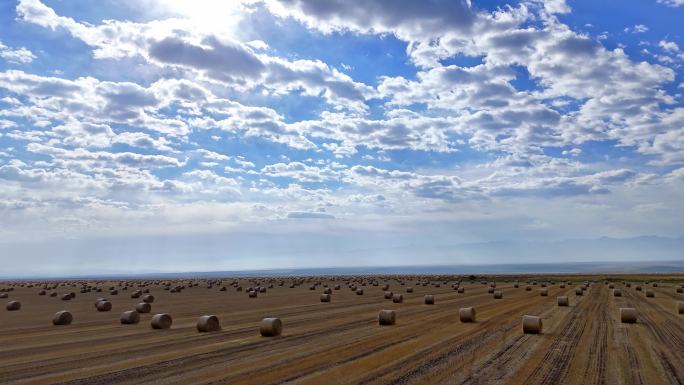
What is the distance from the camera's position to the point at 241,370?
12.9 m

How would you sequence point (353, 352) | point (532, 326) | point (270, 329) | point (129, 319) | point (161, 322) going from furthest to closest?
point (129, 319) → point (161, 322) → point (532, 326) → point (270, 329) → point (353, 352)

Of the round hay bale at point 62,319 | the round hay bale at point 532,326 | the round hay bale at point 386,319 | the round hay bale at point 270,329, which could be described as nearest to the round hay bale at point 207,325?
the round hay bale at point 270,329

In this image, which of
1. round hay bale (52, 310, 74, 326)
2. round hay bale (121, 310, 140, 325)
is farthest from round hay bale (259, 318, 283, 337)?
round hay bale (52, 310, 74, 326)

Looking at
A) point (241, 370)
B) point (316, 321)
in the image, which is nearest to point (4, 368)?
point (241, 370)

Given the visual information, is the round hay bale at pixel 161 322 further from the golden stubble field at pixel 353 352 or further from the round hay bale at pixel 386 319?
the round hay bale at pixel 386 319

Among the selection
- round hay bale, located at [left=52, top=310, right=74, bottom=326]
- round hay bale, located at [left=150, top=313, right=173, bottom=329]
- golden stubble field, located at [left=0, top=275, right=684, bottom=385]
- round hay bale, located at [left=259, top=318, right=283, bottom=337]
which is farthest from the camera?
round hay bale, located at [left=52, top=310, right=74, bottom=326]

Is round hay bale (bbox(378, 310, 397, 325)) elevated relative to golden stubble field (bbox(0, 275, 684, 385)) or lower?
elevated

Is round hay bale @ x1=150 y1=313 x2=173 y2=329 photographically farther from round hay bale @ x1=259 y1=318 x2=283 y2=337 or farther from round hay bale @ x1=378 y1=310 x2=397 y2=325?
round hay bale @ x1=378 y1=310 x2=397 y2=325

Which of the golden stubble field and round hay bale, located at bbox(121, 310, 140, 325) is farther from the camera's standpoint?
round hay bale, located at bbox(121, 310, 140, 325)

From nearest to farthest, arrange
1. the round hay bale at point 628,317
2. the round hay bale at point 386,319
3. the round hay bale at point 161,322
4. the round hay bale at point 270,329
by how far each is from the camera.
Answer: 1. the round hay bale at point 270,329
2. the round hay bale at point 161,322
3. the round hay bale at point 386,319
4. the round hay bale at point 628,317

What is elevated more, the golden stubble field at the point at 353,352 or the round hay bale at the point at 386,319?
the round hay bale at the point at 386,319

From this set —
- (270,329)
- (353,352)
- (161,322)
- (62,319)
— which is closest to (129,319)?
(62,319)

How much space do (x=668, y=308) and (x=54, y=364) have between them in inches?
1223

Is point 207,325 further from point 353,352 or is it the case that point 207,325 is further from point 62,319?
point 62,319
